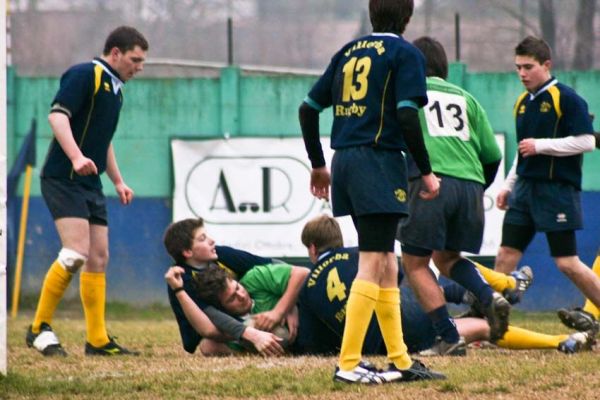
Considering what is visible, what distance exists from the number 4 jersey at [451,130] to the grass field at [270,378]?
3.54 ft

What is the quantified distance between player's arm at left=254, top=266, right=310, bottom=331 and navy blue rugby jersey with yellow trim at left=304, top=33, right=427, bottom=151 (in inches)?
68.4

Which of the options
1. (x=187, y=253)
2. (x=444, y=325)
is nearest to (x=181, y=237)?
(x=187, y=253)

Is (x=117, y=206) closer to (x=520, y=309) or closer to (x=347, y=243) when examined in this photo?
(x=347, y=243)

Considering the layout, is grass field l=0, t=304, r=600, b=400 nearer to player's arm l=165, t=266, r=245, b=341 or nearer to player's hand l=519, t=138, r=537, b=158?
player's arm l=165, t=266, r=245, b=341

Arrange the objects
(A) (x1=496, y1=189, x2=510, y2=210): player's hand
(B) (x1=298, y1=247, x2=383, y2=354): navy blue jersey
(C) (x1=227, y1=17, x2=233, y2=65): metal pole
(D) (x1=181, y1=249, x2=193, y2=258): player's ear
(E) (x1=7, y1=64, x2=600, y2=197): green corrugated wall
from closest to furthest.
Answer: (B) (x1=298, y1=247, x2=383, y2=354): navy blue jersey → (D) (x1=181, y1=249, x2=193, y2=258): player's ear → (A) (x1=496, y1=189, x2=510, y2=210): player's hand → (E) (x1=7, y1=64, x2=600, y2=197): green corrugated wall → (C) (x1=227, y1=17, x2=233, y2=65): metal pole

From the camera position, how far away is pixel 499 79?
1435 cm

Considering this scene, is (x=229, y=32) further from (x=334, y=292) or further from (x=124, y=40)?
(x=334, y=292)

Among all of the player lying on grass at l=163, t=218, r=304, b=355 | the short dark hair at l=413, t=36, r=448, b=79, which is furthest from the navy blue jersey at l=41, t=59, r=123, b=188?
the short dark hair at l=413, t=36, r=448, b=79

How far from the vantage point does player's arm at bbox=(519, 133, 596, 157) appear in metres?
8.16

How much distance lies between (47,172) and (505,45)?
7.37 meters

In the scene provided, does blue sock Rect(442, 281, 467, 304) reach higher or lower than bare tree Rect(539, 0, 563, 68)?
lower

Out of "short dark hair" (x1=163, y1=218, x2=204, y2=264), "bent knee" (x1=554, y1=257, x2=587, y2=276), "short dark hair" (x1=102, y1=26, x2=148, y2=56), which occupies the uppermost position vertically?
"short dark hair" (x1=102, y1=26, x2=148, y2=56)

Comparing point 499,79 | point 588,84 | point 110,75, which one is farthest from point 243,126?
point 110,75

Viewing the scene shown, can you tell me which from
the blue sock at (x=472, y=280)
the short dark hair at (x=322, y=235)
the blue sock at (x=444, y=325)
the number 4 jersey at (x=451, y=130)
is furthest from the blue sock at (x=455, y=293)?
the short dark hair at (x=322, y=235)
